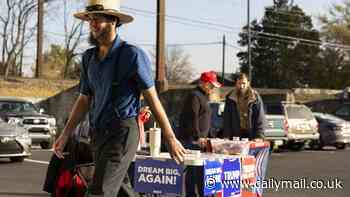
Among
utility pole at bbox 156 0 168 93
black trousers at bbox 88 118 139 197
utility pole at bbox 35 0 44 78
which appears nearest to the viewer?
black trousers at bbox 88 118 139 197

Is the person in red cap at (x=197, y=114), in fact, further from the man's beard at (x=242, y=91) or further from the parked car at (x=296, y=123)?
the parked car at (x=296, y=123)

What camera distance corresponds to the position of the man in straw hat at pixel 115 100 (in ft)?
15.9

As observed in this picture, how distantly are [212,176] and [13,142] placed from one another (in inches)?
372

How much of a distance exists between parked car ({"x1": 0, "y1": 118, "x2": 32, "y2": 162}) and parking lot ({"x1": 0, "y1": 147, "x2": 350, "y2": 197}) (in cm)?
24

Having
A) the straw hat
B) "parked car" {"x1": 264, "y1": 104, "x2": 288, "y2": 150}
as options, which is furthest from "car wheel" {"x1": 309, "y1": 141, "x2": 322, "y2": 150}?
the straw hat

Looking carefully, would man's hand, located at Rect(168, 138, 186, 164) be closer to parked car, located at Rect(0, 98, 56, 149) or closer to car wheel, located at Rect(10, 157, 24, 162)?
car wheel, located at Rect(10, 157, 24, 162)

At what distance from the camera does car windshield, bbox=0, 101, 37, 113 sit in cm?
2122

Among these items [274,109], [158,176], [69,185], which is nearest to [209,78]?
[158,176]

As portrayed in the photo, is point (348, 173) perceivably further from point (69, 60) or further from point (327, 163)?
point (69, 60)

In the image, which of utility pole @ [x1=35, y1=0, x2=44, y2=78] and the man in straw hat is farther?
utility pole @ [x1=35, y1=0, x2=44, y2=78]

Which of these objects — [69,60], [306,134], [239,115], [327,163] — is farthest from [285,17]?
[239,115]

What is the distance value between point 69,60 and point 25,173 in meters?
49.7

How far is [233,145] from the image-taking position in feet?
23.9

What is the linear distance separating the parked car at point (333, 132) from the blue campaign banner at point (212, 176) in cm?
1810
